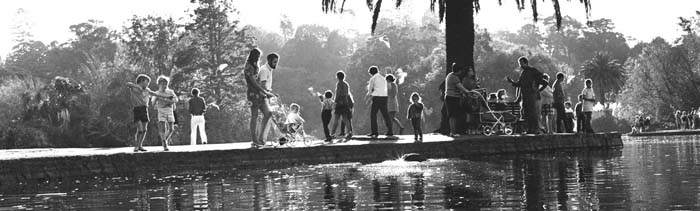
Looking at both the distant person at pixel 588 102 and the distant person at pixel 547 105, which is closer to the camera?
the distant person at pixel 588 102

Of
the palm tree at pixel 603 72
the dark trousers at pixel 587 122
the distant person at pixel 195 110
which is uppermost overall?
the palm tree at pixel 603 72

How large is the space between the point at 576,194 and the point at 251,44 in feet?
240

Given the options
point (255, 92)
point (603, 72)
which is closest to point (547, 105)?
point (255, 92)

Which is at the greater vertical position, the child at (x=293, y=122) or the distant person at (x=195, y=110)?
the distant person at (x=195, y=110)

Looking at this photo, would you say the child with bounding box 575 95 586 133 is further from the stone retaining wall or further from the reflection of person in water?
the reflection of person in water

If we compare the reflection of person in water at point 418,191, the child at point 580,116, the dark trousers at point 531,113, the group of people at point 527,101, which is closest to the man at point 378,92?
the group of people at point 527,101

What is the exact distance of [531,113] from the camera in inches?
925

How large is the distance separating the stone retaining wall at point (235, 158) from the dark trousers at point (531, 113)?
4.21ft

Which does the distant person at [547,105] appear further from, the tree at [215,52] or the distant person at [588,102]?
the tree at [215,52]

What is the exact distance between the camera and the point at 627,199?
29.8 ft

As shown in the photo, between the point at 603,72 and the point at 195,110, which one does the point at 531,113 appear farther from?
the point at 603,72

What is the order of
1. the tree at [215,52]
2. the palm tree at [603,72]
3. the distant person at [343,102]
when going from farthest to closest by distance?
the palm tree at [603,72] < the tree at [215,52] < the distant person at [343,102]

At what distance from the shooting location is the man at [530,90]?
75.0 feet

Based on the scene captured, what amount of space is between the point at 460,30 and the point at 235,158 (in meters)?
10.1
